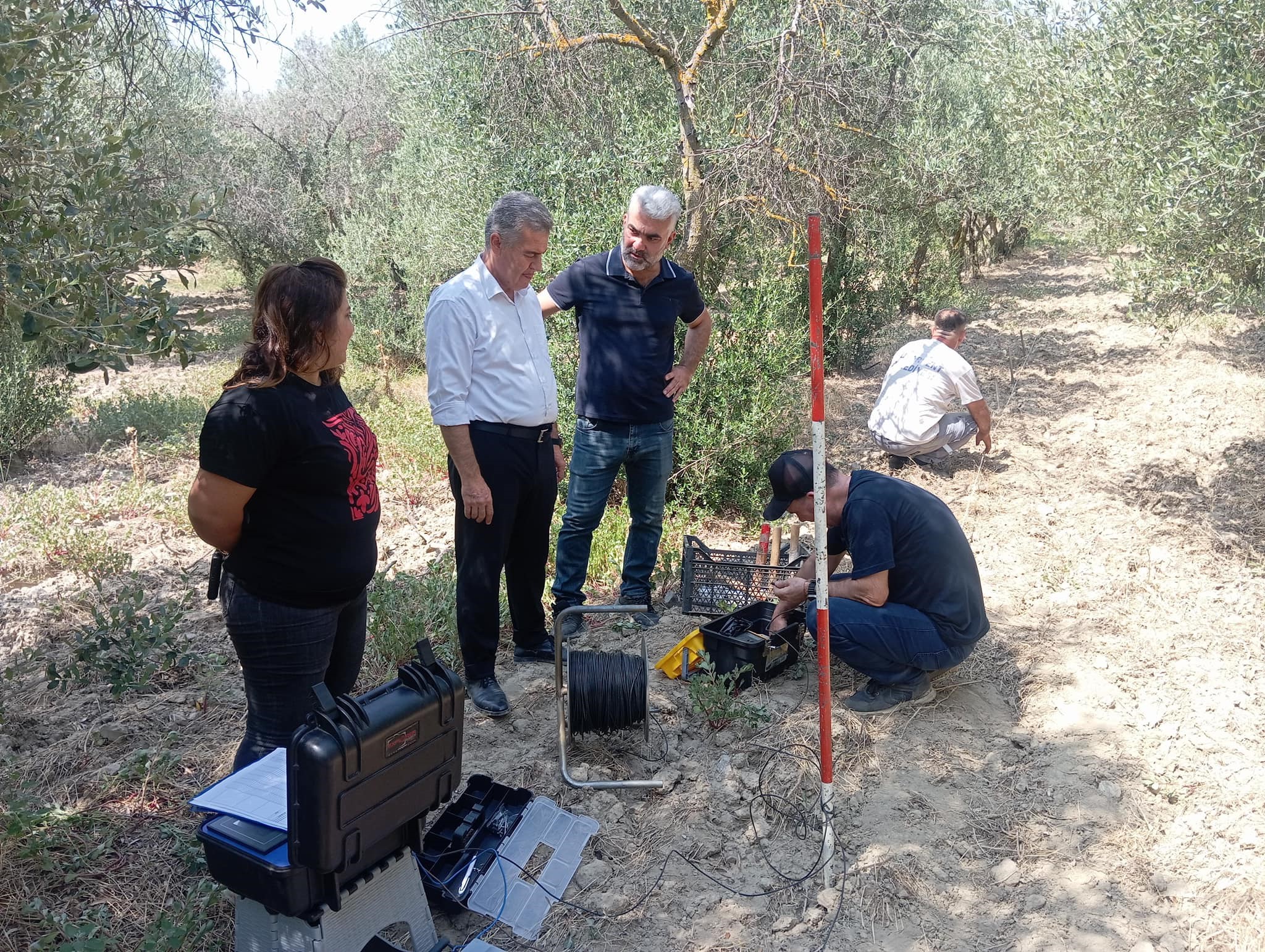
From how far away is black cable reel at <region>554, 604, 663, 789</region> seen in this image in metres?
3.68

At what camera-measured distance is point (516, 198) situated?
3.72 metres

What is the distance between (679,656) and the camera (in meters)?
4.48

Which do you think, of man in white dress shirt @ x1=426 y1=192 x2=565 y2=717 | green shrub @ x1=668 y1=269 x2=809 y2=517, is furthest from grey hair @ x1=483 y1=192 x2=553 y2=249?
green shrub @ x1=668 y1=269 x2=809 y2=517

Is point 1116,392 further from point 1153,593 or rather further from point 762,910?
point 762,910

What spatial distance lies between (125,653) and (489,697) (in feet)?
5.29

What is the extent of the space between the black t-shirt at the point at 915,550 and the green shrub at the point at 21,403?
7.51 meters

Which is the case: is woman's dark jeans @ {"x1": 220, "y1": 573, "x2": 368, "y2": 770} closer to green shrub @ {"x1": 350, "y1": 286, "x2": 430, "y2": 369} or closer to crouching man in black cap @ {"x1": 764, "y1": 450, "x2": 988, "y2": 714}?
crouching man in black cap @ {"x1": 764, "y1": 450, "x2": 988, "y2": 714}

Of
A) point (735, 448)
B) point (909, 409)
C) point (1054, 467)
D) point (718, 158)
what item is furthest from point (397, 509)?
point (1054, 467)

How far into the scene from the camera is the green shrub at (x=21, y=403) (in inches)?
330

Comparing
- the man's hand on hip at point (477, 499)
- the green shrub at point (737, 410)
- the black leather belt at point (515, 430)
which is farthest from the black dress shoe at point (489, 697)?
the green shrub at point (737, 410)

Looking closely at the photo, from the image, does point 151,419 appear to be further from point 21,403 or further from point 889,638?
point 889,638

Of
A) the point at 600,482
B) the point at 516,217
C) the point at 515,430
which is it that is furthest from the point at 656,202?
the point at 600,482

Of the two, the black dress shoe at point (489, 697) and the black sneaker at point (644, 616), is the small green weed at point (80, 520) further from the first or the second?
the black sneaker at point (644, 616)

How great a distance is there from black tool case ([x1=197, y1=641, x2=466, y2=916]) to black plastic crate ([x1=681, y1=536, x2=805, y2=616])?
7.12 feet
